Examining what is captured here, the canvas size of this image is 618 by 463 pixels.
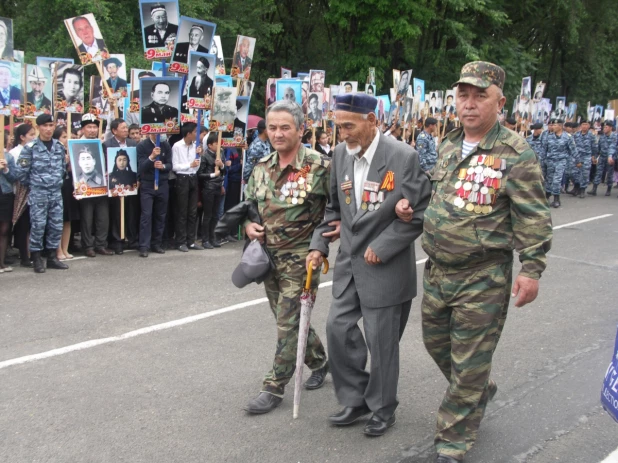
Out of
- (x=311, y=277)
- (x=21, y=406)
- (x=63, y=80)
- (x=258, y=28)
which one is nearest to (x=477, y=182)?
(x=311, y=277)

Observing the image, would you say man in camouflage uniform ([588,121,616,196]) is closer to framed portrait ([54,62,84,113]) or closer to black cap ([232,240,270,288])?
framed portrait ([54,62,84,113])

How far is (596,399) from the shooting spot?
4.78 m

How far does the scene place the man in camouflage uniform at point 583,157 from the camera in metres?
18.0

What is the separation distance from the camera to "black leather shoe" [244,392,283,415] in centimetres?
441

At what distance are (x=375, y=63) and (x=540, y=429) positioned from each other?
71.5 ft

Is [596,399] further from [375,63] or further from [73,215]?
[375,63]

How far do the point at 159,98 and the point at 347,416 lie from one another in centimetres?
638

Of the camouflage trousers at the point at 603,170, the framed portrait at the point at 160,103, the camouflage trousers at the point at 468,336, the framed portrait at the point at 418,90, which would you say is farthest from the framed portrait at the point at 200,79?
the camouflage trousers at the point at 603,170

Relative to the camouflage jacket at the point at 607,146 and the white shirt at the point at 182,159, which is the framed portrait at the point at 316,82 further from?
the camouflage jacket at the point at 607,146

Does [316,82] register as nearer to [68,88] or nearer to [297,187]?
[68,88]

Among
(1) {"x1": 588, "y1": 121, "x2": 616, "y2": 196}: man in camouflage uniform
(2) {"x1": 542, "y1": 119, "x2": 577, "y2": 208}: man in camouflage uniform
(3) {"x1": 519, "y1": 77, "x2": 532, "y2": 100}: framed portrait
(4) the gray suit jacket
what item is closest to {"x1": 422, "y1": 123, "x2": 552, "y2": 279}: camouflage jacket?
(4) the gray suit jacket

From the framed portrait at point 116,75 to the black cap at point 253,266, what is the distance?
801 centimetres

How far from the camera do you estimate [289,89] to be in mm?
12078

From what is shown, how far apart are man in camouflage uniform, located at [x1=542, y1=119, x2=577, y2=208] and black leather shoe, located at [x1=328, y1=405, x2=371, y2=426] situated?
499 inches
